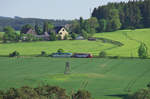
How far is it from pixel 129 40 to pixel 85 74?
4453cm

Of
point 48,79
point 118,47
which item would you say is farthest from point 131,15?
point 48,79

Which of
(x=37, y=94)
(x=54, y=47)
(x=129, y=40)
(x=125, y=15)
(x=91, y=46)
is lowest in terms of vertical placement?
(x=54, y=47)

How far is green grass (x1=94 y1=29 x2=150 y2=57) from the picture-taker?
7112 centimetres

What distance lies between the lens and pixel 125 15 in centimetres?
11969

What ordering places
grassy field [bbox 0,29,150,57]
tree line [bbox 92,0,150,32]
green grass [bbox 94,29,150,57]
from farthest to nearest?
tree line [bbox 92,0,150,32] → grassy field [bbox 0,29,150,57] → green grass [bbox 94,29,150,57]

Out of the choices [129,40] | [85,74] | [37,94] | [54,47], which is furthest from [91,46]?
[37,94]

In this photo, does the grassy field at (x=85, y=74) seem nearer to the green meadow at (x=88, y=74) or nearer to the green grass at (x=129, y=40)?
the green meadow at (x=88, y=74)

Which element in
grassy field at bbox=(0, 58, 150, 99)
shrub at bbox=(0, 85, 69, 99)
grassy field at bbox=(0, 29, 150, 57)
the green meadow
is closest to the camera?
shrub at bbox=(0, 85, 69, 99)

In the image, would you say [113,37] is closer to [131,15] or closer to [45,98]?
[131,15]

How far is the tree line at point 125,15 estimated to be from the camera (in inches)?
4387

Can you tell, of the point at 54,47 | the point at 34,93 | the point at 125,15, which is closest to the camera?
the point at 34,93

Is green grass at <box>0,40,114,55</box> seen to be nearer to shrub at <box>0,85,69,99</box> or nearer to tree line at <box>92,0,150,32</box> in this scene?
tree line at <box>92,0,150,32</box>

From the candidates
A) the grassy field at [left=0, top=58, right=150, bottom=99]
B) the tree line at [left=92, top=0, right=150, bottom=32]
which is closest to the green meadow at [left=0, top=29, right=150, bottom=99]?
the grassy field at [left=0, top=58, right=150, bottom=99]

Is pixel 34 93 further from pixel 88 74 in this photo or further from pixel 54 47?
pixel 54 47
